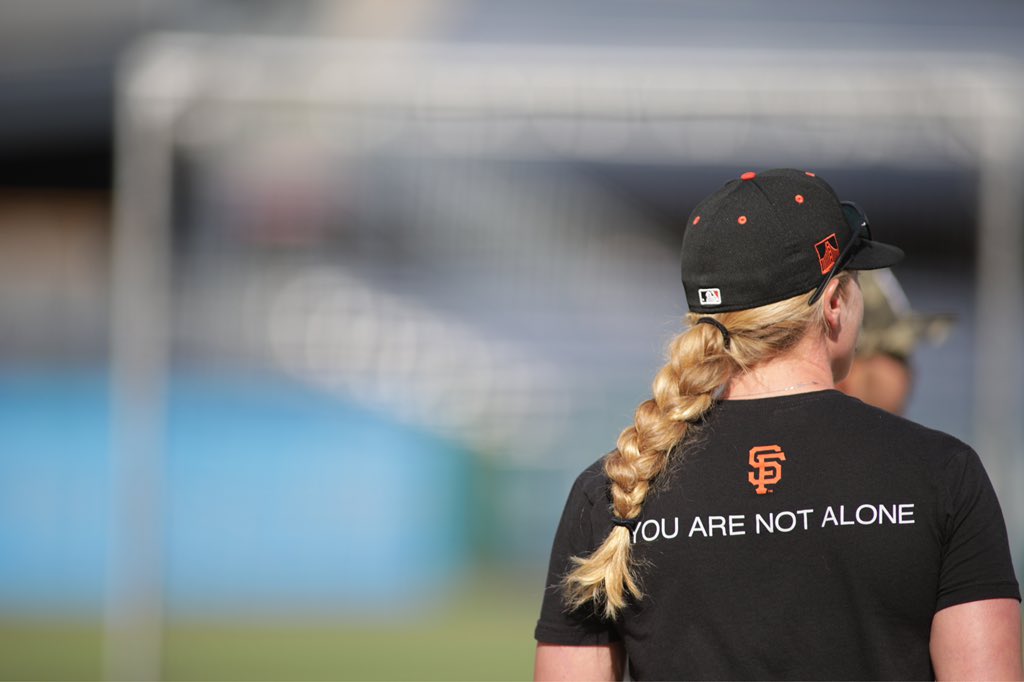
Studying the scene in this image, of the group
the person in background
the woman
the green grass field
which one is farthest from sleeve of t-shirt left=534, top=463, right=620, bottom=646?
the green grass field

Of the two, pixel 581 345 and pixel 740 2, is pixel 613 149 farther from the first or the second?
pixel 581 345

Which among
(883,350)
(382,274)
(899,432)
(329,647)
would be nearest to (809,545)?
(899,432)

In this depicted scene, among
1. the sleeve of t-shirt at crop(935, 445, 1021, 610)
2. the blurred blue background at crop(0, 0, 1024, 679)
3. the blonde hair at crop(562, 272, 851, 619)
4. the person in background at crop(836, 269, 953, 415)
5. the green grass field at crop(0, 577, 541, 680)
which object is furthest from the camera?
the green grass field at crop(0, 577, 541, 680)

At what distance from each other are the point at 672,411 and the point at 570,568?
0.91 ft

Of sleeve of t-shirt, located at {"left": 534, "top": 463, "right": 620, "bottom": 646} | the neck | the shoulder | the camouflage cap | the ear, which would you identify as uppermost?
the camouflage cap

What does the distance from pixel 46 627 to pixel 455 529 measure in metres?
3.21

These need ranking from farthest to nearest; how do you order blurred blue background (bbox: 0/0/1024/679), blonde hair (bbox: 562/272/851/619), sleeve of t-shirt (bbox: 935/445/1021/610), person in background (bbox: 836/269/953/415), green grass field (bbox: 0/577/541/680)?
green grass field (bbox: 0/577/541/680) < blurred blue background (bbox: 0/0/1024/679) < person in background (bbox: 836/269/953/415) < blonde hair (bbox: 562/272/851/619) < sleeve of t-shirt (bbox: 935/445/1021/610)

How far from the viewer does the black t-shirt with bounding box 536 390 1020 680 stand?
1.52m

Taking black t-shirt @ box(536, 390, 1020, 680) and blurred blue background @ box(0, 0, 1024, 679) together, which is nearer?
black t-shirt @ box(536, 390, 1020, 680)

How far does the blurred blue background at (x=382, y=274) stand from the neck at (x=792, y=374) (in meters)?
1.93

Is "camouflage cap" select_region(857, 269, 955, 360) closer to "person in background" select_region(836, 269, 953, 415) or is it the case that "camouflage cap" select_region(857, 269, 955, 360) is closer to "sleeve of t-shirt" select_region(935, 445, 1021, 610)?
"person in background" select_region(836, 269, 953, 415)

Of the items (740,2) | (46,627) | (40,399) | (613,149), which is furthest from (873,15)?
(46,627)

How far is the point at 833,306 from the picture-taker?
5.62ft

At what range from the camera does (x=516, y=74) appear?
715 cm
